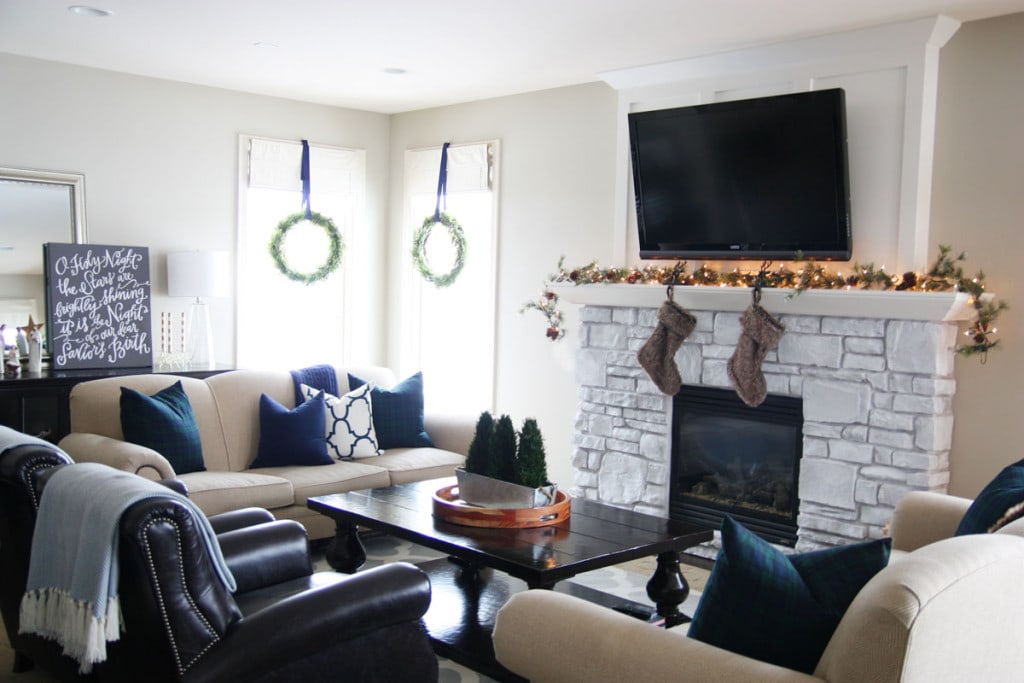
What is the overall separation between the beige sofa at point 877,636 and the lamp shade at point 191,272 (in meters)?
4.24

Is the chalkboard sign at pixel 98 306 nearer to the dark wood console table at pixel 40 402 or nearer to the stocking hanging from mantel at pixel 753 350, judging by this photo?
the dark wood console table at pixel 40 402

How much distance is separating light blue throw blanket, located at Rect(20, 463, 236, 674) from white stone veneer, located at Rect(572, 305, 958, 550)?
3.02 metres

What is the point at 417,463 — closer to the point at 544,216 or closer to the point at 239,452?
the point at 239,452

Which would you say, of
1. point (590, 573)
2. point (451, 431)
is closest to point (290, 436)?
→ point (451, 431)

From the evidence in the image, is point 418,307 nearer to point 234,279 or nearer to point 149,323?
point 234,279

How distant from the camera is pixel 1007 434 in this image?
4.27m

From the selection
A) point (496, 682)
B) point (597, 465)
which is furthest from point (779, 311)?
point (496, 682)

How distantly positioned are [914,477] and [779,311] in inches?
38.1

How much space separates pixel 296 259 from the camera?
6746 mm

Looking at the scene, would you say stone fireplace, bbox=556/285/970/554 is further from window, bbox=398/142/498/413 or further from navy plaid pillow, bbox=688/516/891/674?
navy plaid pillow, bbox=688/516/891/674

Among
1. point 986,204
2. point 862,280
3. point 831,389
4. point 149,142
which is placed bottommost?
point 831,389

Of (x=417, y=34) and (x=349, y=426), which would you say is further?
(x=349, y=426)

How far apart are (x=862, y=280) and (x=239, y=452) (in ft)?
10.3

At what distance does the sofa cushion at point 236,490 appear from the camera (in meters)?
4.29
